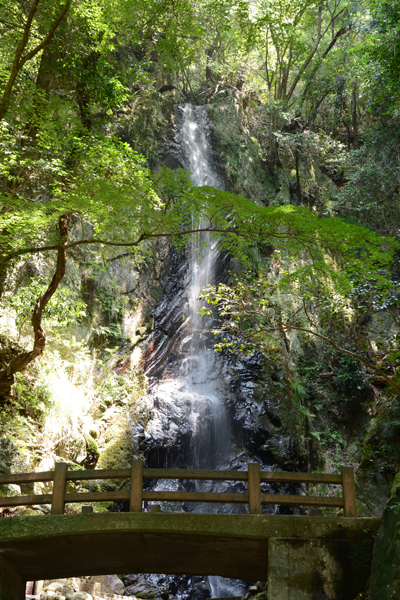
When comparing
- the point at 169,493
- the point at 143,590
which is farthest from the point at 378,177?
the point at 143,590

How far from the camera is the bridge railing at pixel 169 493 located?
19.4 ft

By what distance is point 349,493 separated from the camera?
19.9 ft

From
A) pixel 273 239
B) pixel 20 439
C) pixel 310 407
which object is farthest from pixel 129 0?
pixel 310 407

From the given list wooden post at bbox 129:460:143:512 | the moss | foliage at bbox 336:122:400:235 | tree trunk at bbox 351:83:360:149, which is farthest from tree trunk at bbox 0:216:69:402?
tree trunk at bbox 351:83:360:149

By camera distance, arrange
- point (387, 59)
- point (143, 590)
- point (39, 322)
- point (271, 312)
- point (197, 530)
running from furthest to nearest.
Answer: point (271, 312) < point (387, 59) < point (143, 590) < point (39, 322) < point (197, 530)

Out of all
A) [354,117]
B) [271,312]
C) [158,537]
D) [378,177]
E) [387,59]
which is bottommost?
[158,537]

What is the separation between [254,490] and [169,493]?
115 centimetres

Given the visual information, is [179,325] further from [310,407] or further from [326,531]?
[326,531]

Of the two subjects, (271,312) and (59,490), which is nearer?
(59,490)

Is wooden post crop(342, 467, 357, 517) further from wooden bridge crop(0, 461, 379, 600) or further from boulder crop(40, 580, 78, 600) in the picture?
boulder crop(40, 580, 78, 600)

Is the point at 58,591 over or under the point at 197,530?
under

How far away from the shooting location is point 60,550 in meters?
6.36

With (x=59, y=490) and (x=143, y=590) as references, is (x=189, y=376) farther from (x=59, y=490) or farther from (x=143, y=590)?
(x=59, y=490)

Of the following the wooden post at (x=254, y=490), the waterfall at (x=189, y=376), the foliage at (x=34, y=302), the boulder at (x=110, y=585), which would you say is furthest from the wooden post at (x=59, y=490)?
the foliage at (x=34, y=302)
